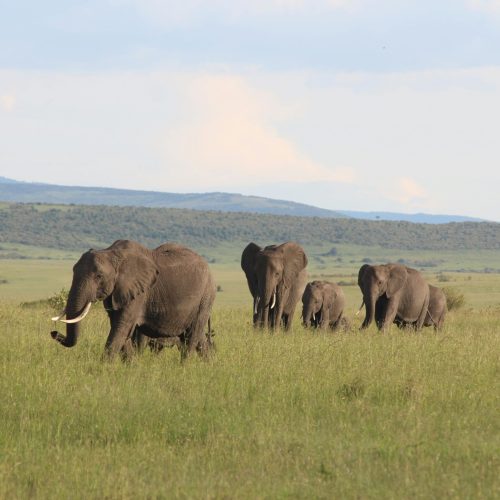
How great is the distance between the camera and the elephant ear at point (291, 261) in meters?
21.7

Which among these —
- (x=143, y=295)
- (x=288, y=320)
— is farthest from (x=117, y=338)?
(x=288, y=320)

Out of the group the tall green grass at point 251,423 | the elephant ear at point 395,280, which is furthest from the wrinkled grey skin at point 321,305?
the tall green grass at point 251,423

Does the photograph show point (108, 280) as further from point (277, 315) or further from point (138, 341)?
point (277, 315)

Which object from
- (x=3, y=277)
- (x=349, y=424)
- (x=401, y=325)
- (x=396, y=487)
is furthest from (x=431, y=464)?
(x=3, y=277)

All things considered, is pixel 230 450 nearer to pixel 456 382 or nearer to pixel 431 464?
pixel 431 464

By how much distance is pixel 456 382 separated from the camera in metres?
13.1

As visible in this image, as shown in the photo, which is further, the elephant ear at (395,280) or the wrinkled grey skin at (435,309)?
the wrinkled grey skin at (435,309)

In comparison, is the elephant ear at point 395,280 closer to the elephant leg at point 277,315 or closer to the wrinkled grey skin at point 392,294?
the wrinkled grey skin at point 392,294

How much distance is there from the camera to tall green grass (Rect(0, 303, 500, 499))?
28.1 feet

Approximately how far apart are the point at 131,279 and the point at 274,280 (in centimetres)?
697

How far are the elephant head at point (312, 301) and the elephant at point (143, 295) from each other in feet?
25.9

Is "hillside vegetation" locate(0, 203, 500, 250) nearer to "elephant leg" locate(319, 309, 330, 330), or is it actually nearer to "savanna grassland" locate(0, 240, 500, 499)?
"elephant leg" locate(319, 309, 330, 330)

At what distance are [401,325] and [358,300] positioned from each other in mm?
21303

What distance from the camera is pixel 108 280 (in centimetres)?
1383
